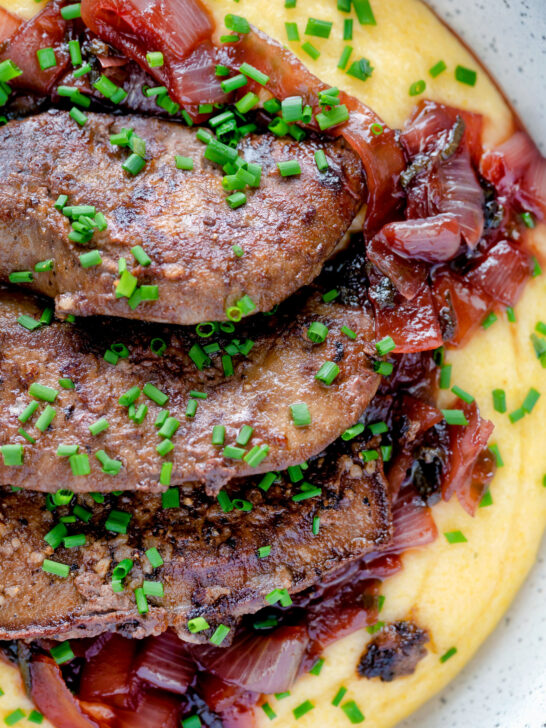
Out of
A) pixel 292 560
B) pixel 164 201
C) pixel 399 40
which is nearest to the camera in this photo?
pixel 164 201

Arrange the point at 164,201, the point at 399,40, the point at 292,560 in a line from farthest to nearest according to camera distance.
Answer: the point at 399,40 < the point at 292,560 < the point at 164,201

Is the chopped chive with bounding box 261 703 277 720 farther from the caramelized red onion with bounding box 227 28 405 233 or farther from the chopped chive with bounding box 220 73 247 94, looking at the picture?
the chopped chive with bounding box 220 73 247 94

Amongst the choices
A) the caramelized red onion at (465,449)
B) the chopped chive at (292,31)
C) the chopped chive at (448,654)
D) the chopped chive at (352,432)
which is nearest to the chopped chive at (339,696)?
the chopped chive at (448,654)

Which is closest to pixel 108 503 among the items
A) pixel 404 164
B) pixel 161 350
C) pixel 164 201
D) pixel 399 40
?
pixel 161 350

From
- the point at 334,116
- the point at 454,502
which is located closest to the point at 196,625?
the point at 454,502

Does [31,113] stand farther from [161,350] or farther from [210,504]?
[210,504]

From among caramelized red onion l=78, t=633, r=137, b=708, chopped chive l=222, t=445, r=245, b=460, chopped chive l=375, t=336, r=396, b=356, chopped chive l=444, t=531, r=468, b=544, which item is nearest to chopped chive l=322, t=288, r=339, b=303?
chopped chive l=375, t=336, r=396, b=356
